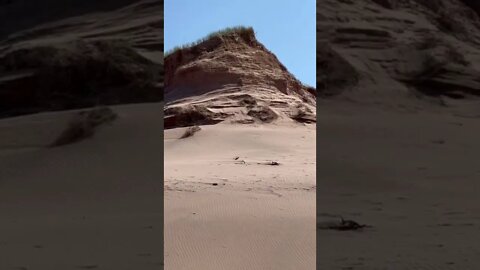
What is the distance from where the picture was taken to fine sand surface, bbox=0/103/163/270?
3953 millimetres

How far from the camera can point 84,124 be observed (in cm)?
470

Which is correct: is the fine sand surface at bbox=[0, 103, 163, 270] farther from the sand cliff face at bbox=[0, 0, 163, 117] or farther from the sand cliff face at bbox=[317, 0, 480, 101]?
the sand cliff face at bbox=[317, 0, 480, 101]

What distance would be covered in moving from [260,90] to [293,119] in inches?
63.8

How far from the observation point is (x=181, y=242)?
4.98m

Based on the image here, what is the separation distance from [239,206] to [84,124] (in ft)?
8.28

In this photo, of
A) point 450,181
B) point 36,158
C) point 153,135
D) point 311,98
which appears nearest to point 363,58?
point 450,181

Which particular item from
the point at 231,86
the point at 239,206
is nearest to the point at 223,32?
the point at 231,86

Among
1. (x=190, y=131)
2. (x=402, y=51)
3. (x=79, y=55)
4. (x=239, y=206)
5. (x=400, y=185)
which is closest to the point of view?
(x=400, y=185)

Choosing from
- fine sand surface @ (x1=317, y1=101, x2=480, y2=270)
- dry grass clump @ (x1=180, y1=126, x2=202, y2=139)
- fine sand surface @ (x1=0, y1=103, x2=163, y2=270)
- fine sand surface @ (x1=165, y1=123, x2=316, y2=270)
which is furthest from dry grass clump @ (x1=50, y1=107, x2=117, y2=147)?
dry grass clump @ (x1=180, y1=126, x2=202, y2=139)

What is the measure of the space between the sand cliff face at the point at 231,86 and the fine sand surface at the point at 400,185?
11111 millimetres

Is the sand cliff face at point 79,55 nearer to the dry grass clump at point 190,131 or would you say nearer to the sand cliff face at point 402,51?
the sand cliff face at point 402,51

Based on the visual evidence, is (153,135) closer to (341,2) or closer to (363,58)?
(341,2)

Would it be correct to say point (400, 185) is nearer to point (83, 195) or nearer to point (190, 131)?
point (83, 195)

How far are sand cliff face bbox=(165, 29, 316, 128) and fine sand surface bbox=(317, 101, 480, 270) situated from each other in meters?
11.1
